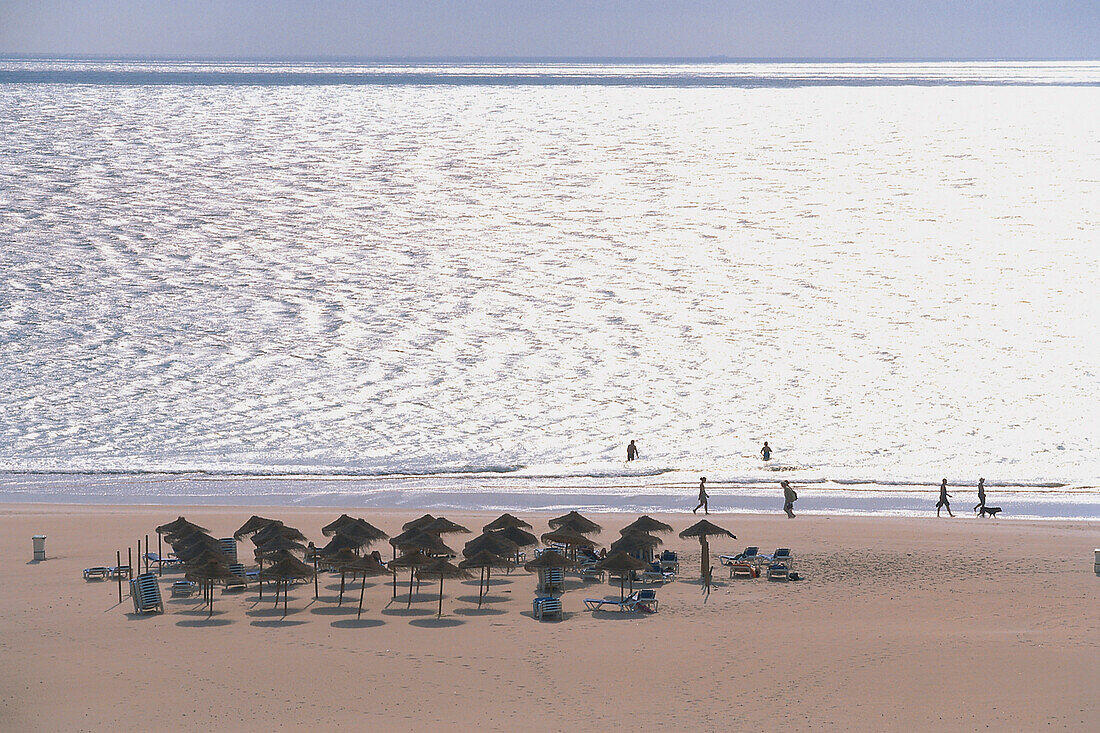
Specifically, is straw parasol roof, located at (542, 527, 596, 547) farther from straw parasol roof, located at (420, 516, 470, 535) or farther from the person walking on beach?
the person walking on beach

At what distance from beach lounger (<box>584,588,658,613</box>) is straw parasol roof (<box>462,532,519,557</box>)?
1.54 metres

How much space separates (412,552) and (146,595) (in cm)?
416

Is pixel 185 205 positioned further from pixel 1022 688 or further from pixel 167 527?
pixel 1022 688

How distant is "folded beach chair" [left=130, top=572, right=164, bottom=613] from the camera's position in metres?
18.7

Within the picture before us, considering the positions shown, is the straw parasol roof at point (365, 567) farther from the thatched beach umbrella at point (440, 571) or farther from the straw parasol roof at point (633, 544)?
the straw parasol roof at point (633, 544)

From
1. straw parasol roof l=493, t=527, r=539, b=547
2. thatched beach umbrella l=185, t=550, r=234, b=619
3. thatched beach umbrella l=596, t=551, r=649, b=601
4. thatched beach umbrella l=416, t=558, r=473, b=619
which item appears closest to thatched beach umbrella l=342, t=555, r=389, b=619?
thatched beach umbrella l=416, t=558, r=473, b=619

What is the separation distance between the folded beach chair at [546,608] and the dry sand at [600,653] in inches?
6.5

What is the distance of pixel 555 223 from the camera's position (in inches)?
2286

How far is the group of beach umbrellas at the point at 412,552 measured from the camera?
1897 centimetres

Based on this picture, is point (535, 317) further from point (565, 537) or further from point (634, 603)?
point (634, 603)

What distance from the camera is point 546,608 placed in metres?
18.6

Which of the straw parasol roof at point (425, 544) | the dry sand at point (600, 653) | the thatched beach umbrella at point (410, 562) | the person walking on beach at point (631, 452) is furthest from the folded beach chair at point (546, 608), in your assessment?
the person walking on beach at point (631, 452)

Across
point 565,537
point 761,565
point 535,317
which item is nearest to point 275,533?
point 565,537

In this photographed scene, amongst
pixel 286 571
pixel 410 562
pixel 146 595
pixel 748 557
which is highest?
pixel 410 562
